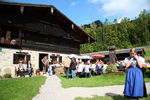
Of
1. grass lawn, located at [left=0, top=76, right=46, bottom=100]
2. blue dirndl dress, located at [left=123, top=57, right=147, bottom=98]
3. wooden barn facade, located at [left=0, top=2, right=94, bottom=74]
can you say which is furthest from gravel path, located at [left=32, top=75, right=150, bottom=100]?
wooden barn facade, located at [left=0, top=2, right=94, bottom=74]

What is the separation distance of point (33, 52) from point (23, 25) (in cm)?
298

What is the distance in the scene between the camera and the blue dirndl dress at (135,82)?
450cm

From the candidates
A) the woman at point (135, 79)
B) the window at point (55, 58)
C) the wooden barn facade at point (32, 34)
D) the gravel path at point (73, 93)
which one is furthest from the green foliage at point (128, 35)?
the woman at point (135, 79)

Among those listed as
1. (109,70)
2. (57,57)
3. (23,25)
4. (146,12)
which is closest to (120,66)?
(109,70)

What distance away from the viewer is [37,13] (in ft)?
62.3

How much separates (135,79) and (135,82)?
0.26ft

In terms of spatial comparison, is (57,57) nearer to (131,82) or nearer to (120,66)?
(120,66)

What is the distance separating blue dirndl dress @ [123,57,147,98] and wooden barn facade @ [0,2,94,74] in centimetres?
1264

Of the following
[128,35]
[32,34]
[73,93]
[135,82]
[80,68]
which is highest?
[128,35]

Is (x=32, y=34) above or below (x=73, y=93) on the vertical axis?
above

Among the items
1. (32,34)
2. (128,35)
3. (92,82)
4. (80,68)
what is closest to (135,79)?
(92,82)

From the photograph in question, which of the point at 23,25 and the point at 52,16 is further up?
the point at 52,16

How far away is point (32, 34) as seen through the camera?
60.0 ft

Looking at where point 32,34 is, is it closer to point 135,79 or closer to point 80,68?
point 80,68
